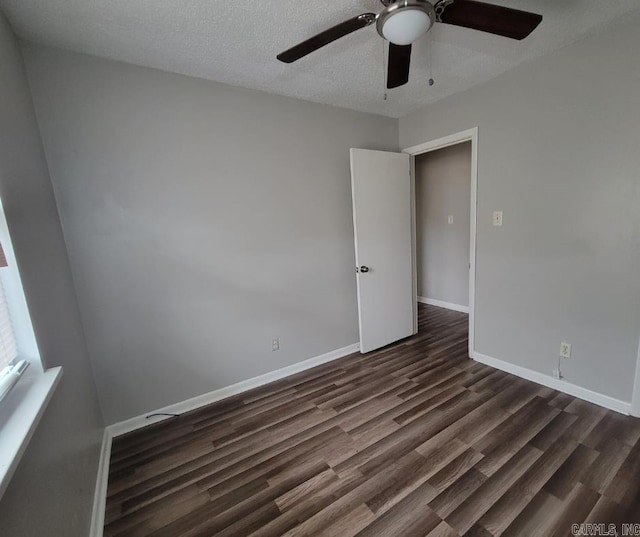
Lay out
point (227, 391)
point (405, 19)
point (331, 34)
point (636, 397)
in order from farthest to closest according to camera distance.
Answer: point (227, 391), point (636, 397), point (331, 34), point (405, 19)

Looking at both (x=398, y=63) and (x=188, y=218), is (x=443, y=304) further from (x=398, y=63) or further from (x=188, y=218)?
(x=188, y=218)

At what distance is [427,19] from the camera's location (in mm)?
1165

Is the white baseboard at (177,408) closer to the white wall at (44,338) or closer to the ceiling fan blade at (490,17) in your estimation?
the white wall at (44,338)

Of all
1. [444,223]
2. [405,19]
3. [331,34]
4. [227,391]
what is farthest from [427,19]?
[444,223]

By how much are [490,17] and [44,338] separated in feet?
7.61

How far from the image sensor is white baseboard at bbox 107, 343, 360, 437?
1.99m

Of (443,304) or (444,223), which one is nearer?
(444,223)

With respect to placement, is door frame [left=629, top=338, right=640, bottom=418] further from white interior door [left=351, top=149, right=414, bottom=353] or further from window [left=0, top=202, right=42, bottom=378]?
window [left=0, top=202, right=42, bottom=378]

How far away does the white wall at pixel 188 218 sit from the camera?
1750 mm

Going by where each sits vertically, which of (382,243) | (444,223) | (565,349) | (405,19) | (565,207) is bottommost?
(565,349)

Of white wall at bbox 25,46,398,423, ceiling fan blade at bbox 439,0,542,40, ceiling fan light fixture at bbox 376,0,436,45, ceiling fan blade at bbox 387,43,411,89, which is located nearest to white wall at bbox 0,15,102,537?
white wall at bbox 25,46,398,423

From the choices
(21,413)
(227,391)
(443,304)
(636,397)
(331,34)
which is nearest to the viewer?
(21,413)

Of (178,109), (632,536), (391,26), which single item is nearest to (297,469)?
(632,536)

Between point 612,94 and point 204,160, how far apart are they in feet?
8.97
